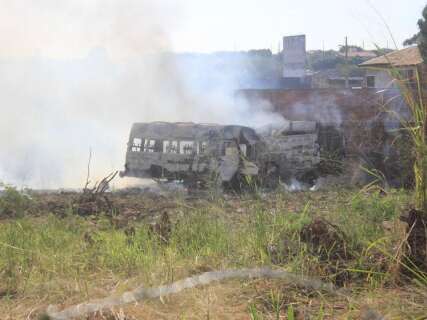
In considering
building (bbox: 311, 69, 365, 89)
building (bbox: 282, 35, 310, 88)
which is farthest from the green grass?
building (bbox: 311, 69, 365, 89)

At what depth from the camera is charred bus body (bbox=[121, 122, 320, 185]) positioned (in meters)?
15.9

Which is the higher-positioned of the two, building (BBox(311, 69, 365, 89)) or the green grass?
building (BBox(311, 69, 365, 89))

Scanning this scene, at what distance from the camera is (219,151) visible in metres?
16.0

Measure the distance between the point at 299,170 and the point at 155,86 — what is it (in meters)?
15.4

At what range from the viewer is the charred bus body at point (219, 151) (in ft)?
52.2

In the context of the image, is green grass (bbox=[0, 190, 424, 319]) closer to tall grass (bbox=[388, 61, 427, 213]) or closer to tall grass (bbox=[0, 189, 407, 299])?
tall grass (bbox=[0, 189, 407, 299])

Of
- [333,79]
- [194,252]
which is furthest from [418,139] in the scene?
[333,79]

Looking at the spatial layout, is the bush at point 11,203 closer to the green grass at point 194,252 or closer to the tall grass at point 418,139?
the green grass at point 194,252

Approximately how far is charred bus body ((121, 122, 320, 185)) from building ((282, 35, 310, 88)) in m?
21.3

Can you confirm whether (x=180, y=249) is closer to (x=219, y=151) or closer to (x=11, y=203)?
(x=11, y=203)

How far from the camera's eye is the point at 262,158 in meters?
16.4

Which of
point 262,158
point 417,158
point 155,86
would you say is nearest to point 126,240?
point 417,158

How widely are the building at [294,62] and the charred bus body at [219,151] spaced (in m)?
21.3

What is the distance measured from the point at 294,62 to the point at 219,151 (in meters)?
23.9
